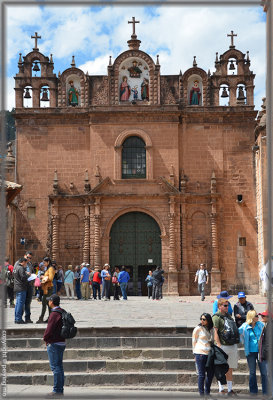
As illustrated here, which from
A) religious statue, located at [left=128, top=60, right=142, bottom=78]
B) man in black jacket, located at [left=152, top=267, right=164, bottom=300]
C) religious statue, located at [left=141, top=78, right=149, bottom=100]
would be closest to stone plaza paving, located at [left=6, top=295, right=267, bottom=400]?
man in black jacket, located at [left=152, top=267, right=164, bottom=300]

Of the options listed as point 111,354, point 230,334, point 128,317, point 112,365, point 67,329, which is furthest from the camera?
point 128,317

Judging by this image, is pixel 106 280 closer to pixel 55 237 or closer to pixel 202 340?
pixel 55 237

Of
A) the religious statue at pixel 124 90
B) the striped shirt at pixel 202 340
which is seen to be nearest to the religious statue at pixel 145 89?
the religious statue at pixel 124 90

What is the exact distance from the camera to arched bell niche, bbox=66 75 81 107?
3697 centimetres

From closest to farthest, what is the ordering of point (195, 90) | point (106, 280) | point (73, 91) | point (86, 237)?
point (106, 280), point (86, 237), point (195, 90), point (73, 91)

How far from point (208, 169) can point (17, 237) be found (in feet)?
34.8

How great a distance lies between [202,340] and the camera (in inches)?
469

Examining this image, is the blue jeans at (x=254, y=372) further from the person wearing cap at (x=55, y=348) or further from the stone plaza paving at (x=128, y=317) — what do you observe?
the person wearing cap at (x=55, y=348)

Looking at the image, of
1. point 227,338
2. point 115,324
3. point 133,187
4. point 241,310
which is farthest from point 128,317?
point 133,187

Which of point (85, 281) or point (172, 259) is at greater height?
point (172, 259)

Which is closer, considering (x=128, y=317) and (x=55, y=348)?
(x=55, y=348)

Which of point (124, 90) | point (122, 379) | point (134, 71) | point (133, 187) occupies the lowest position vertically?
point (122, 379)

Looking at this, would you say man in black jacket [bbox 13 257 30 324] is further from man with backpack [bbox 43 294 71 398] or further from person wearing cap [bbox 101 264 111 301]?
person wearing cap [bbox 101 264 111 301]

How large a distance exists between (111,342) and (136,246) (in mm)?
20247
